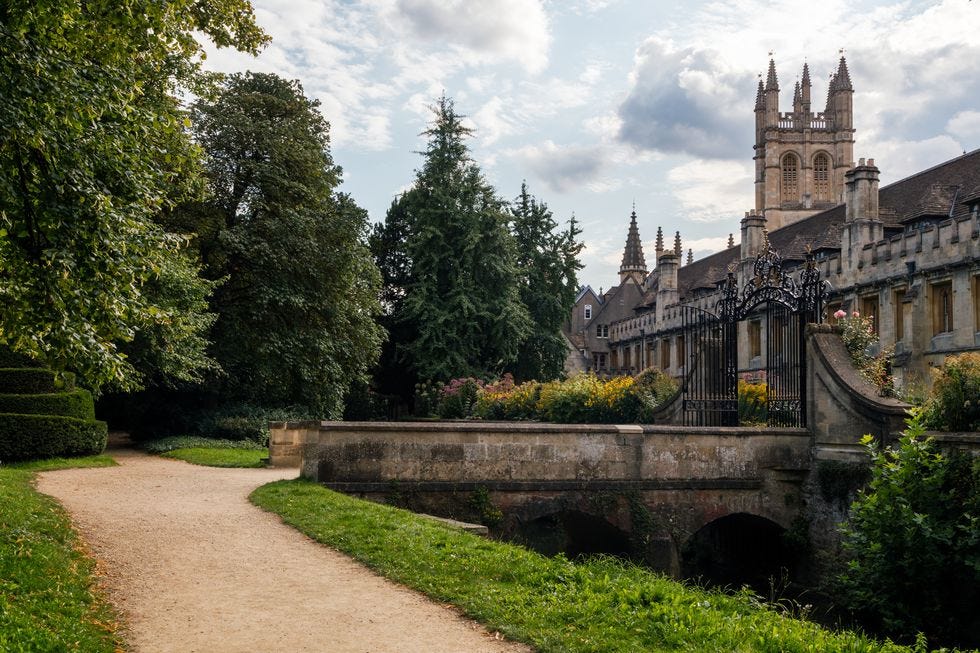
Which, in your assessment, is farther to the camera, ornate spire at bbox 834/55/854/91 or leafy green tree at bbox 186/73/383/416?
ornate spire at bbox 834/55/854/91

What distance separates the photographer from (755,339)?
4288cm

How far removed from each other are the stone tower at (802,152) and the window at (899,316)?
3860 cm

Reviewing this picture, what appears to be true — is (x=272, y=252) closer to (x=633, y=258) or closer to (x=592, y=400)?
(x=592, y=400)

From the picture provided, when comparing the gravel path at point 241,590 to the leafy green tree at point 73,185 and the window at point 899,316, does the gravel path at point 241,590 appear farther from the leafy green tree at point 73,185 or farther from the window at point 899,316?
the window at point 899,316

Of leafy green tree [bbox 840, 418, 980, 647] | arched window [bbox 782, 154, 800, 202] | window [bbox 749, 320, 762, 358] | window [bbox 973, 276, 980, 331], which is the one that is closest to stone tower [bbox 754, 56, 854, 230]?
arched window [bbox 782, 154, 800, 202]

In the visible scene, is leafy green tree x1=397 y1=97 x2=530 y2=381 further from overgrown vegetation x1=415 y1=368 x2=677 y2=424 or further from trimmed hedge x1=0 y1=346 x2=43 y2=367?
trimmed hedge x1=0 y1=346 x2=43 y2=367

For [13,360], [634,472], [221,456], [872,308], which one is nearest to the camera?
[634,472]

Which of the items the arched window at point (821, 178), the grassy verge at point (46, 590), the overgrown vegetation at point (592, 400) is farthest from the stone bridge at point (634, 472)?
the arched window at point (821, 178)

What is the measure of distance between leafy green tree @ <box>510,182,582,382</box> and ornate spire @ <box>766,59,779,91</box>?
116 feet

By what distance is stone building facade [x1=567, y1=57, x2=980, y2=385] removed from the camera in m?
30.4

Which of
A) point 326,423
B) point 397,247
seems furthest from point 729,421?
point 397,247

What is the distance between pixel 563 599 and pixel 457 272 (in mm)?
32813

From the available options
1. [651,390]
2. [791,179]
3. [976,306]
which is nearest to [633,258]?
[791,179]

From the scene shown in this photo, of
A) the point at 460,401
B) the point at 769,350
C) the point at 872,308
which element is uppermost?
the point at 872,308
